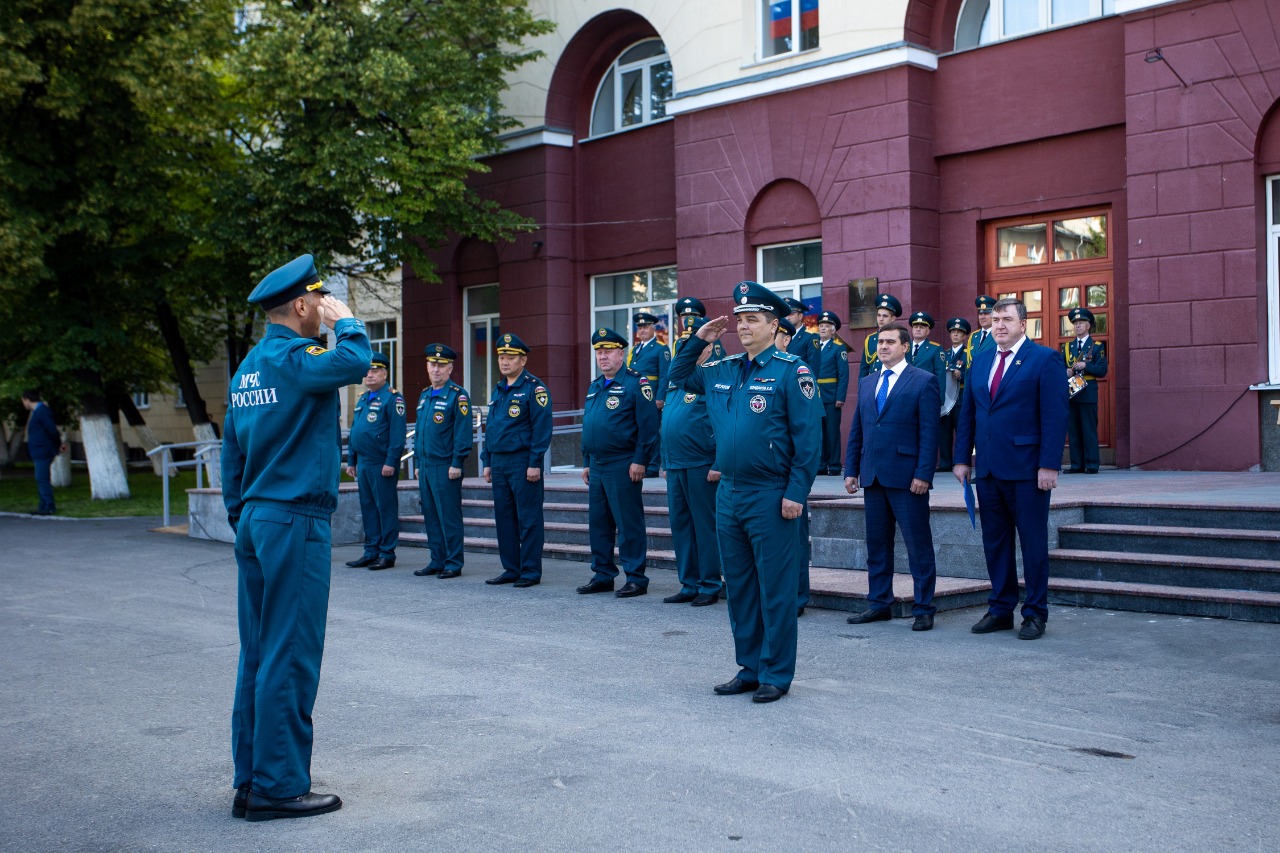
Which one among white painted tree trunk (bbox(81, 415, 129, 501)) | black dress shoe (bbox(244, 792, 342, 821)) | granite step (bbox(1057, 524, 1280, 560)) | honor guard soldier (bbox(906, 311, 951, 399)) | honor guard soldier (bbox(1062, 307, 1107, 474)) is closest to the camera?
black dress shoe (bbox(244, 792, 342, 821))

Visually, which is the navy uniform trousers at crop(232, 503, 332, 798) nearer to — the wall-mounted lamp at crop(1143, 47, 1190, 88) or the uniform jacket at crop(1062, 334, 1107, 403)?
the uniform jacket at crop(1062, 334, 1107, 403)

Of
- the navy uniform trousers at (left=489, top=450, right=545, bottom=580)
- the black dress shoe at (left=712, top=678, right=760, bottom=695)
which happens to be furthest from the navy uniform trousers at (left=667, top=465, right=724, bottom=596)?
the black dress shoe at (left=712, top=678, right=760, bottom=695)

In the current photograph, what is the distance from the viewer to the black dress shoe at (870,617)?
28.7 feet

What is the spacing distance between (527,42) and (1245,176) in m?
12.8

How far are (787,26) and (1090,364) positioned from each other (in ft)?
23.7

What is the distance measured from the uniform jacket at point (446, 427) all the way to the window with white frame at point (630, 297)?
8785mm

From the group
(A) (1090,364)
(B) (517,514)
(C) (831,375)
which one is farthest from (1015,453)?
(C) (831,375)

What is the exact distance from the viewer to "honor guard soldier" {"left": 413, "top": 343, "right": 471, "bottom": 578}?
473 inches

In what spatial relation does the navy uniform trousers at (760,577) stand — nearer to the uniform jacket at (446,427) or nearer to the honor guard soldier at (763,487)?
the honor guard soldier at (763,487)

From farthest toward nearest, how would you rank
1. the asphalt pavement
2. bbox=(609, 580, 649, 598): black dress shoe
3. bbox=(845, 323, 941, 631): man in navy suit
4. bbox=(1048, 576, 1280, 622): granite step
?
1. bbox=(609, 580, 649, 598): black dress shoe
2. bbox=(845, 323, 941, 631): man in navy suit
3. bbox=(1048, 576, 1280, 622): granite step
4. the asphalt pavement

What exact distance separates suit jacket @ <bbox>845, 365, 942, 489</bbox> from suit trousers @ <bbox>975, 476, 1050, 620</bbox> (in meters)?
0.48

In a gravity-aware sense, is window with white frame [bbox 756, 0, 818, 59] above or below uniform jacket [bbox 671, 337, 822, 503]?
above

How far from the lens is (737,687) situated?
6.61m

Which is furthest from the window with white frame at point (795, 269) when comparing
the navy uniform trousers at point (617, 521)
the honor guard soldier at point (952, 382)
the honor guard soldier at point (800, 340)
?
the navy uniform trousers at point (617, 521)
